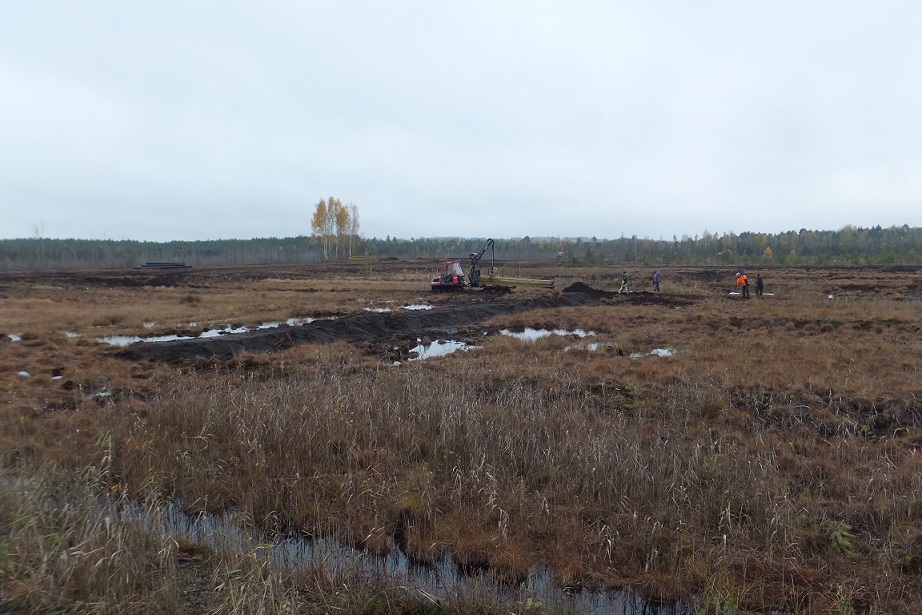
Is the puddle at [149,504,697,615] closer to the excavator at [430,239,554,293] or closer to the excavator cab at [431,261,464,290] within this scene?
the excavator at [430,239,554,293]

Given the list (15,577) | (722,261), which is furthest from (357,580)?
(722,261)

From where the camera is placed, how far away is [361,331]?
63.9 ft

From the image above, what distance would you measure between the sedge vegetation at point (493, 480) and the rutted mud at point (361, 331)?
2166 mm

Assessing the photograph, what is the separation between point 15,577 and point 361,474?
3.20 metres

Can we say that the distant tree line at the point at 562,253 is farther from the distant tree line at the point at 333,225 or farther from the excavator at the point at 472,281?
the excavator at the point at 472,281

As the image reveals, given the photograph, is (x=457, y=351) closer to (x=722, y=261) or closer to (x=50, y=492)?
(x=50, y=492)

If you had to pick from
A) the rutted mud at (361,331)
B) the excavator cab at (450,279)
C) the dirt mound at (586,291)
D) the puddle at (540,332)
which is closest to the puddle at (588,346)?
the puddle at (540,332)

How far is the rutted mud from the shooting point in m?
14.6

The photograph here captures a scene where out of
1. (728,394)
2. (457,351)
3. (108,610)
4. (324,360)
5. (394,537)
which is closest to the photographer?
(108,610)

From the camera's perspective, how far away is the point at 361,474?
6.45 m

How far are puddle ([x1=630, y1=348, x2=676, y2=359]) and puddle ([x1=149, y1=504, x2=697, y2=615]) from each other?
1052cm

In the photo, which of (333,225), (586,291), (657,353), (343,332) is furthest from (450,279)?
(333,225)

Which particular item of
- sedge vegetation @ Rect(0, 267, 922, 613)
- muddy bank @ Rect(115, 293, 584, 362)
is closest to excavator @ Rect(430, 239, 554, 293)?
muddy bank @ Rect(115, 293, 584, 362)

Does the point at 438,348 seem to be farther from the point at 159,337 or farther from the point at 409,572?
the point at 409,572
